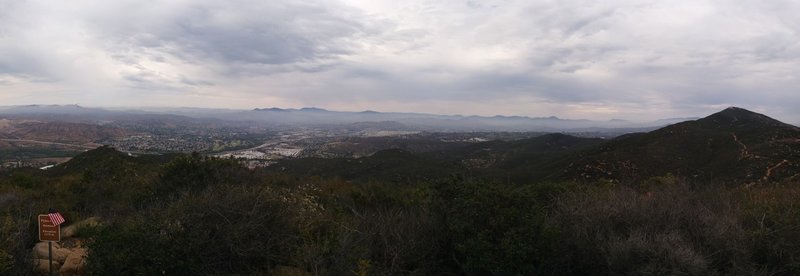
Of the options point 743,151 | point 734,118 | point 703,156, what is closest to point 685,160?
point 703,156

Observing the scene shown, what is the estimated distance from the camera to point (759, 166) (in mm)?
30000

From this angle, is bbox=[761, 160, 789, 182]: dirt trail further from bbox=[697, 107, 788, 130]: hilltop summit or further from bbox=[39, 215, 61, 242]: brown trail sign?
bbox=[39, 215, 61, 242]: brown trail sign

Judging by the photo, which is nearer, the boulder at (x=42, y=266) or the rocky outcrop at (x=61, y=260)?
the boulder at (x=42, y=266)

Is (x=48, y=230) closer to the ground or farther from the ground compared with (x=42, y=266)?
farther from the ground

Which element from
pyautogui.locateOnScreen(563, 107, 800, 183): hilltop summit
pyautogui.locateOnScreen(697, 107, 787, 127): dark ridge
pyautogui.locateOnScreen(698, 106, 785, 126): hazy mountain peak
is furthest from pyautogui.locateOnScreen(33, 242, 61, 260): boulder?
pyautogui.locateOnScreen(698, 106, 785, 126): hazy mountain peak

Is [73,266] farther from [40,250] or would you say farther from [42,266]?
[40,250]

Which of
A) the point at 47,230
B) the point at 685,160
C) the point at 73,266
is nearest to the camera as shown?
the point at 47,230

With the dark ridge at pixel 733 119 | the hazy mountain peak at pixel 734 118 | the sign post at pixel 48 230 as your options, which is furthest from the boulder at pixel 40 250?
the hazy mountain peak at pixel 734 118

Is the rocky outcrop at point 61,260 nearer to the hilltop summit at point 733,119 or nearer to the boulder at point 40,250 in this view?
the boulder at point 40,250

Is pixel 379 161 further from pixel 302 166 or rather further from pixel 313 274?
pixel 313 274

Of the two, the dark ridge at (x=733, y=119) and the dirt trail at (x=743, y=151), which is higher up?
the dark ridge at (x=733, y=119)

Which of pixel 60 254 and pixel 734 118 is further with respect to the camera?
pixel 734 118

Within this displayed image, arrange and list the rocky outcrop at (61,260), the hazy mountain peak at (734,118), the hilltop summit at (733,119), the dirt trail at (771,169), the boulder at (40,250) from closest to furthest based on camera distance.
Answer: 1. the rocky outcrop at (61,260)
2. the boulder at (40,250)
3. the dirt trail at (771,169)
4. the hilltop summit at (733,119)
5. the hazy mountain peak at (734,118)

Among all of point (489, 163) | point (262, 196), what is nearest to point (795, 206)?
point (262, 196)
